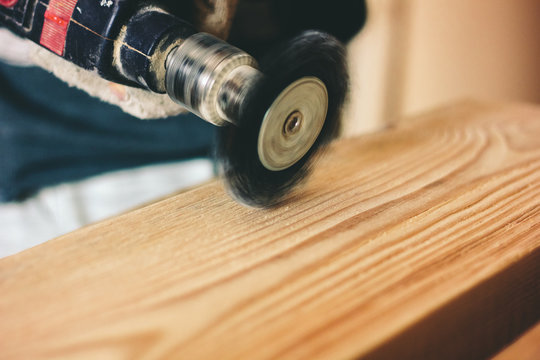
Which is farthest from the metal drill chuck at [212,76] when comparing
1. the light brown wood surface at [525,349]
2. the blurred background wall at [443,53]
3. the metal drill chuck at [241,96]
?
the blurred background wall at [443,53]

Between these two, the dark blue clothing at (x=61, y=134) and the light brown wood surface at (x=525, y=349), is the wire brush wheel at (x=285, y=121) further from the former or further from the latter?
the dark blue clothing at (x=61, y=134)

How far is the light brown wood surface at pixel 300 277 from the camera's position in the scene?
29cm

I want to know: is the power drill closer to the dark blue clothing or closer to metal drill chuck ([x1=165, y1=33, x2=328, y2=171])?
metal drill chuck ([x1=165, y1=33, x2=328, y2=171])

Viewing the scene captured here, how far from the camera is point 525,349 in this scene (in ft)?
1.12

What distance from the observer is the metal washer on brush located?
0.33 metres

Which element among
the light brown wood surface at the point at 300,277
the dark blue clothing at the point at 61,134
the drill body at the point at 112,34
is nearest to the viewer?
the light brown wood surface at the point at 300,277

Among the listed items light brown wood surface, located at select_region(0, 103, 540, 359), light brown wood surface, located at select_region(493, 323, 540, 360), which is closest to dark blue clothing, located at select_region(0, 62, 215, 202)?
light brown wood surface, located at select_region(0, 103, 540, 359)

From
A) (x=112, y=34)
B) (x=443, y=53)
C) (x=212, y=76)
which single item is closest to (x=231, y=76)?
(x=212, y=76)

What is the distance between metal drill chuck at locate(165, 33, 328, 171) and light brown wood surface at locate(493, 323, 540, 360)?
23cm

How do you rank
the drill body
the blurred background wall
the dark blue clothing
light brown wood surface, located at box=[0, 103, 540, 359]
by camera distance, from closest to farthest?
light brown wood surface, located at box=[0, 103, 540, 359], the drill body, the dark blue clothing, the blurred background wall

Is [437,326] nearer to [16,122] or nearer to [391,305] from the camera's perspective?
[391,305]

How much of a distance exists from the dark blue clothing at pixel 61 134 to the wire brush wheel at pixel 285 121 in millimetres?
632

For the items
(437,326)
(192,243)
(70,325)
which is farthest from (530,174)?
(70,325)

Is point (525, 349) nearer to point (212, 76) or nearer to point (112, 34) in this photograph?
point (212, 76)
